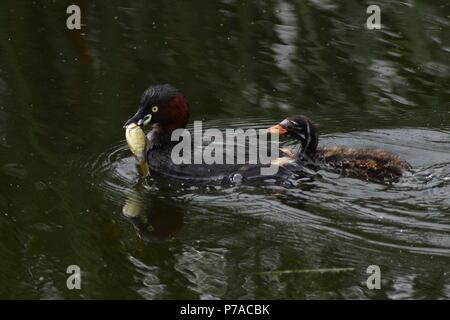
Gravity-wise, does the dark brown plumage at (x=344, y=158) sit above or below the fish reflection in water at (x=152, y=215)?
above

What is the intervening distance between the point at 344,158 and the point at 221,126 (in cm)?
155

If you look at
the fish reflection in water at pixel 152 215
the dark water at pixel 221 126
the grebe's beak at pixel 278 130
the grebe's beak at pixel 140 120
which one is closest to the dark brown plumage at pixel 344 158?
the grebe's beak at pixel 278 130

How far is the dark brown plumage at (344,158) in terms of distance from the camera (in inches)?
334

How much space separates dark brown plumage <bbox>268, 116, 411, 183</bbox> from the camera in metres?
8.48

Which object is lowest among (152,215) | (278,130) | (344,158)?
(152,215)

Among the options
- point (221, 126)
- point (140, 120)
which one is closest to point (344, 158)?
point (221, 126)

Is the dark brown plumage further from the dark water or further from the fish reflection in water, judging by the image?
the fish reflection in water

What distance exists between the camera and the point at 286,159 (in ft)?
28.5

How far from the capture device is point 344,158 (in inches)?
340

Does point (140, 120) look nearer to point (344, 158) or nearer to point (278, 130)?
point (278, 130)

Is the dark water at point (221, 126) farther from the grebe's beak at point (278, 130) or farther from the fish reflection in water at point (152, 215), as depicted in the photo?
the grebe's beak at point (278, 130)

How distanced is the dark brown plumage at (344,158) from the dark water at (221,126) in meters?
0.15
